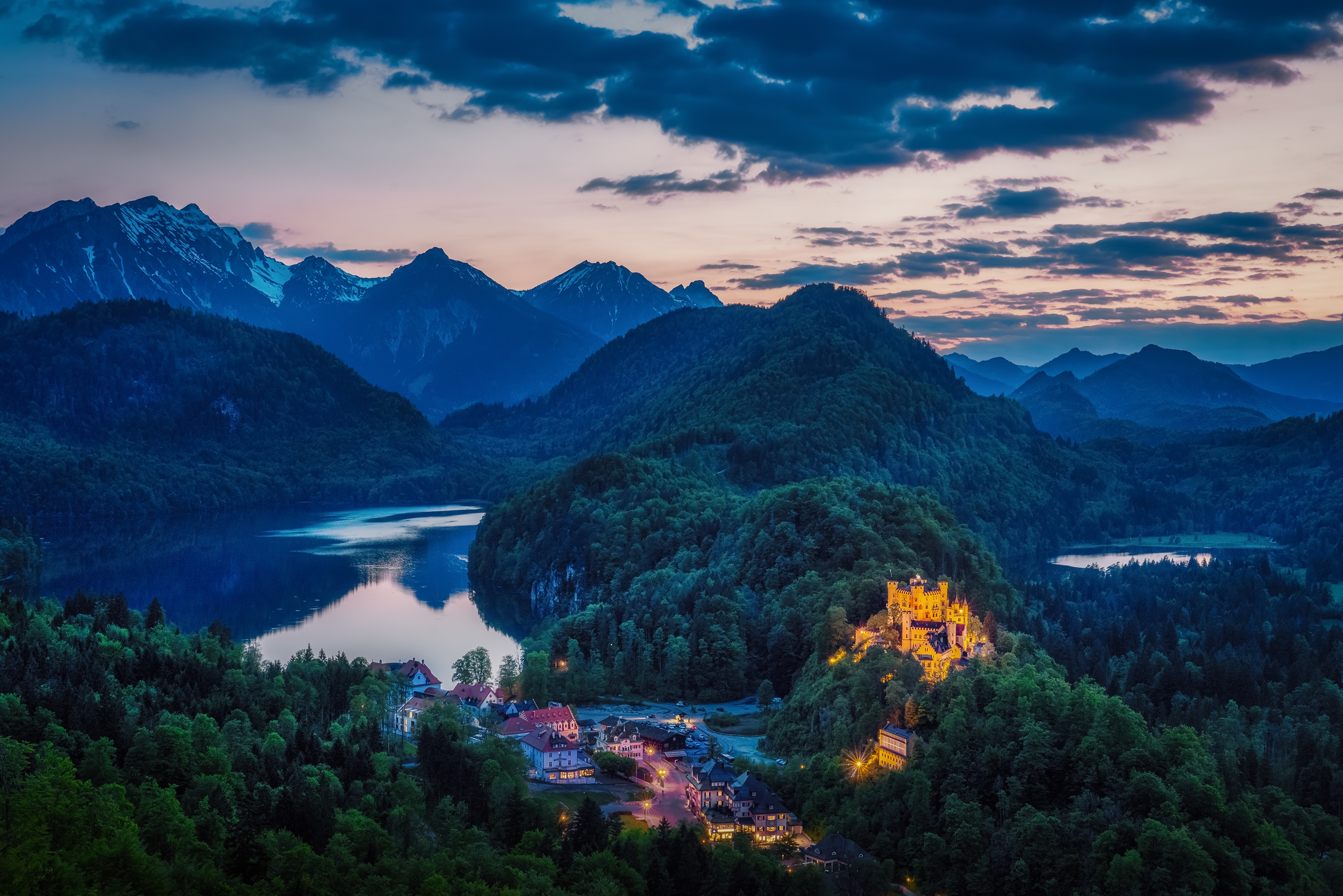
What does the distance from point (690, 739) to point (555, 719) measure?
6.91 m

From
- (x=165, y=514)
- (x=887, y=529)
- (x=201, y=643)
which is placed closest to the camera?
(x=201, y=643)

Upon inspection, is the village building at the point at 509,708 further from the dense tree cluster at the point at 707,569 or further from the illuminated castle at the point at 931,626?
the illuminated castle at the point at 931,626

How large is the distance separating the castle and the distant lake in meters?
29.4

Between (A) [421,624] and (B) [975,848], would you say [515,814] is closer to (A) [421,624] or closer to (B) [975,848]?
(B) [975,848]

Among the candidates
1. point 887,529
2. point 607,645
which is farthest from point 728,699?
point 887,529

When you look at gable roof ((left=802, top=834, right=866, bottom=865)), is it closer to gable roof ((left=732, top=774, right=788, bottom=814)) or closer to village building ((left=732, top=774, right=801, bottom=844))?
village building ((left=732, top=774, right=801, bottom=844))

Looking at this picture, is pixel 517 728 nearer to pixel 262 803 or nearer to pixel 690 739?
pixel 690 739

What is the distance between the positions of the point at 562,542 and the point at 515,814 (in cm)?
8074

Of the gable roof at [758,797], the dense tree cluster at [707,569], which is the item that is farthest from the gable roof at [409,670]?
the gable roof at [758,797]

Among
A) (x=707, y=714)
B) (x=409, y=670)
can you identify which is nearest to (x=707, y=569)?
(x=707, y=714)

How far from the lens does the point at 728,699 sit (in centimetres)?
8138

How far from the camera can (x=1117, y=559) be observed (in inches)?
6880

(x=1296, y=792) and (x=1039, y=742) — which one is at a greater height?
(x=1039, y=742)

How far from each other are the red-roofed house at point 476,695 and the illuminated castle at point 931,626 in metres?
21.6
